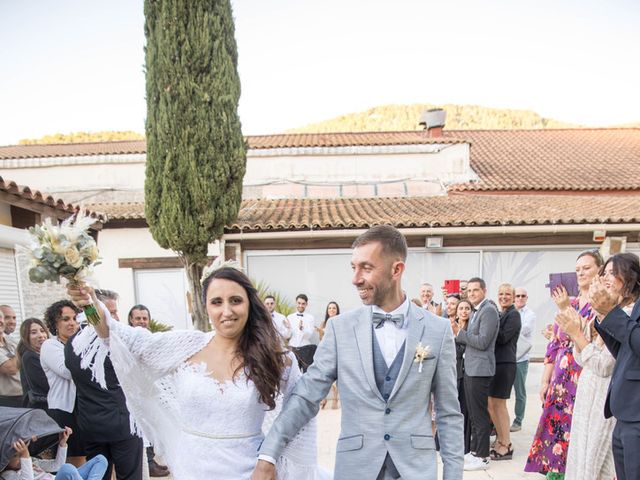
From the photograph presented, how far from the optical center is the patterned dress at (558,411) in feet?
13.2

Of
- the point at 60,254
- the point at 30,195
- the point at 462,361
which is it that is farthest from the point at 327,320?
the point at 60,254

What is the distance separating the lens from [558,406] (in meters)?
4.12

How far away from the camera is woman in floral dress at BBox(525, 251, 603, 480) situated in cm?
400

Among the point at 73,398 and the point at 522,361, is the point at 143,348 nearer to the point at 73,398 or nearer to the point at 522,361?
the point at 73,398

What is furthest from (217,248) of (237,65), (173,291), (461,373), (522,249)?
(522,249)

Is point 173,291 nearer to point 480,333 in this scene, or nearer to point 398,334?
point 480,333

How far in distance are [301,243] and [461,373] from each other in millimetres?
5023

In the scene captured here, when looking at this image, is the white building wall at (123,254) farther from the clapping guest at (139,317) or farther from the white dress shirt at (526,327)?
the white dress shirt at (526,327)

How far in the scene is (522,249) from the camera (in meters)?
9.34

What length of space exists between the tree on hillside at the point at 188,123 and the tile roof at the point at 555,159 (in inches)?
280

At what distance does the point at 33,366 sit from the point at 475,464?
4648 millimetres

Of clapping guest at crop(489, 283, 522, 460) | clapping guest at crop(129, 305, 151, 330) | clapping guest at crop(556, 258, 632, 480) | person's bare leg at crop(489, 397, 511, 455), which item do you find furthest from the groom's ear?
person's bare leg at crop(489, 397, 511, 455)

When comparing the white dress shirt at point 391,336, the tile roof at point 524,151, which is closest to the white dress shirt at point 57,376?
the white dress shirt at point 391,336

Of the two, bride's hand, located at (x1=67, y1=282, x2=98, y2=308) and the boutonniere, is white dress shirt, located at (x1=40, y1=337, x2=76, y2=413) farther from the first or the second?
the boutonniere
